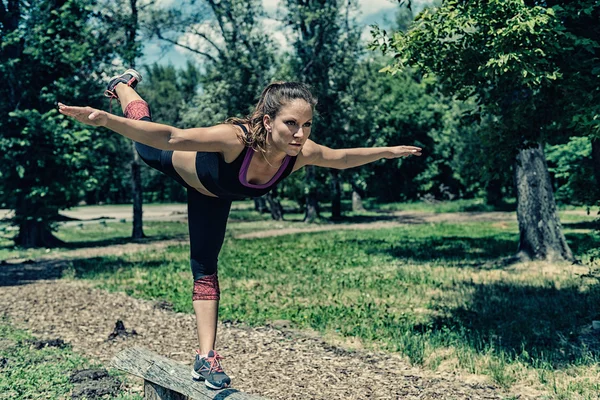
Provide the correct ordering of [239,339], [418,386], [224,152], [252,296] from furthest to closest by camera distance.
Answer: [252,296]
[239,339]
[418,386]
[224,152]

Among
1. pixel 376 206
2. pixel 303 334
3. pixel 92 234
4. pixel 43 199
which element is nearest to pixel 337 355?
pixel 303 334

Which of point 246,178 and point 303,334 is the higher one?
point 246,178

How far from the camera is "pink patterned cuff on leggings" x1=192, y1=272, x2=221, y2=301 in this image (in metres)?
4.38

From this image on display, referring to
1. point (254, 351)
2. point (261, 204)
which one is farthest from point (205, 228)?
point (261, 204)

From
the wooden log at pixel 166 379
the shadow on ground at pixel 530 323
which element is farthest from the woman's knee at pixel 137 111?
the shadow on ground at pixel 530 323

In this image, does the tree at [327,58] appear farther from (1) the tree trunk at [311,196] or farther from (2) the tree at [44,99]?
(2) the tree at [44,99]

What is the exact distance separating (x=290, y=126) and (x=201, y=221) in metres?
1.03

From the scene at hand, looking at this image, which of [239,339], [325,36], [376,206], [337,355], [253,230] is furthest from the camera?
[376,206]

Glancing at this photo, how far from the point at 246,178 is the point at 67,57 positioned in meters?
16.3

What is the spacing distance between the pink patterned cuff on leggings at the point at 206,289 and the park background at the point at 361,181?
→ 2776 millimetres

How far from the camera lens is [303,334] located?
8.36 meters

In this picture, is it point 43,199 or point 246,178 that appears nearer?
point 246,178

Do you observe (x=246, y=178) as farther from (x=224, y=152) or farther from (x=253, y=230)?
(x=253, y=230)

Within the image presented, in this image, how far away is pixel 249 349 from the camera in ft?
25.2
